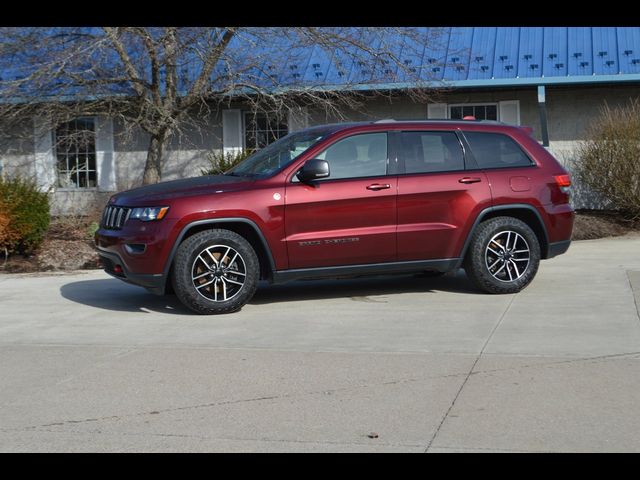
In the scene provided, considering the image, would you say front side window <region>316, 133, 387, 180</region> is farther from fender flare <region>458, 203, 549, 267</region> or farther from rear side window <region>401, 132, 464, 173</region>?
fender flare <region>458, 203, 549, 267</region>

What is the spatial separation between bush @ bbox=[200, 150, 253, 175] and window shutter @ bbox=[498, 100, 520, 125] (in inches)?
189

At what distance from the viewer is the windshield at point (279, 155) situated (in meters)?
8.81

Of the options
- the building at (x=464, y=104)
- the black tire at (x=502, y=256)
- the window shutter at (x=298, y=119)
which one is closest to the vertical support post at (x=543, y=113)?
the building at (x=464, y=104)

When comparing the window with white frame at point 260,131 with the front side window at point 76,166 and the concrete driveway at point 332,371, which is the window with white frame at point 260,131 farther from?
the concrete driveway at point 332,371

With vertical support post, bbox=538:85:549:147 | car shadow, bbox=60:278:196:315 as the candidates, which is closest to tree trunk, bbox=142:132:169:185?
car shadow, bbox=60:278:196:315

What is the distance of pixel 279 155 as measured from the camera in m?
9.02

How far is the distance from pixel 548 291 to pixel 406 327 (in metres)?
2.31

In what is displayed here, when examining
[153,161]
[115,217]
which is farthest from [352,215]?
[153,161]

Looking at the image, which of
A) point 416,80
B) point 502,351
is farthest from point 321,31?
Result: point 502,351

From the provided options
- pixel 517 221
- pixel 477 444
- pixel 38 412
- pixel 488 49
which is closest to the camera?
pixel 477 444

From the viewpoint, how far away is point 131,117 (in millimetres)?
14914

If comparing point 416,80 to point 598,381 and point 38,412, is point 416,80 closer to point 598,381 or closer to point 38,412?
point 598,381

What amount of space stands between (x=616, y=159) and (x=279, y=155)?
7689mm

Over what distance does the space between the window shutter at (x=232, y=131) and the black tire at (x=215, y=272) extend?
8761mm
